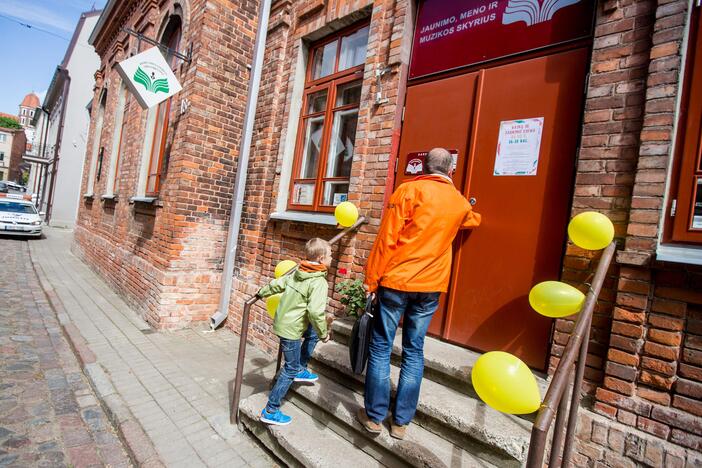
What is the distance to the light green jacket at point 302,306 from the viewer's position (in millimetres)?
2863

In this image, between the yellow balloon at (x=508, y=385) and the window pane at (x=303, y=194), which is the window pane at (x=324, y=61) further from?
the yellow balloon at (x=508, y=385)

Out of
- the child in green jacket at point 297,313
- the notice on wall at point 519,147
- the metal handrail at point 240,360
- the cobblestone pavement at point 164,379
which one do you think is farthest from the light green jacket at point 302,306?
the notice on wall at point 519,147

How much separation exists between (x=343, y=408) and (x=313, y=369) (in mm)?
730

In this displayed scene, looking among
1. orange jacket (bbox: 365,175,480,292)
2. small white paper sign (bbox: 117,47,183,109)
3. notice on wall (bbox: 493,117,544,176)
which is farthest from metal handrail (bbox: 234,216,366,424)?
small white paper sign (bbox: 117,47,183,109)

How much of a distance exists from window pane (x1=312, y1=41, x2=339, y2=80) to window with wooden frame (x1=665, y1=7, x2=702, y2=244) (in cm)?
368

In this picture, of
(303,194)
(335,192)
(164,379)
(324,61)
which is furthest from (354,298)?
(324,61)

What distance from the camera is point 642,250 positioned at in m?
2.23

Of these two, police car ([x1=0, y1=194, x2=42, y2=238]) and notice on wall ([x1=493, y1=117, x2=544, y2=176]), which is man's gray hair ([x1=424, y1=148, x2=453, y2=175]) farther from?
police car ([x1=0, y1=194, x2=42, y2=238])

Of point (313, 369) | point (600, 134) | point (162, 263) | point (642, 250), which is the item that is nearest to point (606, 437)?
point (642, 250)

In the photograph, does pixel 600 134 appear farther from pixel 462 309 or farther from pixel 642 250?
pixel 462 309

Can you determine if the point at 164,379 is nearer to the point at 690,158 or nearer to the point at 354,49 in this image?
the point at 354,49

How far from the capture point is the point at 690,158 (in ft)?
7.16

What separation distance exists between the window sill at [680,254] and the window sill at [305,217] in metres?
2.77

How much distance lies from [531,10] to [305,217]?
10.0ft
